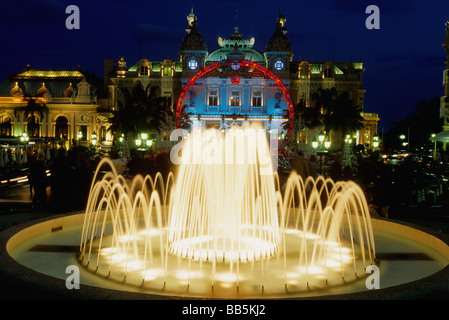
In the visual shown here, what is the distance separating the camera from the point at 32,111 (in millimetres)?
58500

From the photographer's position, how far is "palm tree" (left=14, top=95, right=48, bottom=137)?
5809 cm

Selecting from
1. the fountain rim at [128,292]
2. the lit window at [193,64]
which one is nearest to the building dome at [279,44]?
the lit window at [193,64]

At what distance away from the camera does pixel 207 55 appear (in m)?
64.9

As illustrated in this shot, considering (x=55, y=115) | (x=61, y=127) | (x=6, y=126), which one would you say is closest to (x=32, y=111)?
(x=55, y=115)

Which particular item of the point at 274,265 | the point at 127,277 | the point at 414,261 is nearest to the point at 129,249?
the point at 127,277

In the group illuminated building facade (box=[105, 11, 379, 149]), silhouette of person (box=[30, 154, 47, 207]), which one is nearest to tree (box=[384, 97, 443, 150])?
illuminated building facade (box=[105, 11, 379, 149])

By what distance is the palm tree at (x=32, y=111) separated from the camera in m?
58.1

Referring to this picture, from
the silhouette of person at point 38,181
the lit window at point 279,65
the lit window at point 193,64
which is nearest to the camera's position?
the silhouette of person at point 38,181

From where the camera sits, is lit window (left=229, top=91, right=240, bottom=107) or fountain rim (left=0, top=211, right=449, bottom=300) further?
lit window (left=229, top=91, right=240, bottom=107)

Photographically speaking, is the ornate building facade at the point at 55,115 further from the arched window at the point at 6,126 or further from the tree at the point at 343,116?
the tree at the point at 343,116

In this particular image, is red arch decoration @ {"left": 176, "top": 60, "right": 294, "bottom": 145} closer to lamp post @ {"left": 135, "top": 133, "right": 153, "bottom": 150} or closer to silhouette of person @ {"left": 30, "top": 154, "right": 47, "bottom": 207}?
lamp post @ {"left": 135, "top": 133, "right": 153, "bottom": 150}

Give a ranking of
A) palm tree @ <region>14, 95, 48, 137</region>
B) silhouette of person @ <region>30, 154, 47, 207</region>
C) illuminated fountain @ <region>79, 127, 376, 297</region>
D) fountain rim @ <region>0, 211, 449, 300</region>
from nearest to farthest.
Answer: fountain rim @ <region>0, 211, 449, 300</region>
illuminated fountain @ <region>79, 127, 376, 297</region>
silhouette of person @ <region>30, 154, 47, 207</region>
palm tree @ <region>14, 95, 48, 137</region>

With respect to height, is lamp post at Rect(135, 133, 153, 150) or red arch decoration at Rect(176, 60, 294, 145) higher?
red arch decoration at Rect(176, 60, 294, 145)

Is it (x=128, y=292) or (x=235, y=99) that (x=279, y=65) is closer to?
(x=235, y=99)
